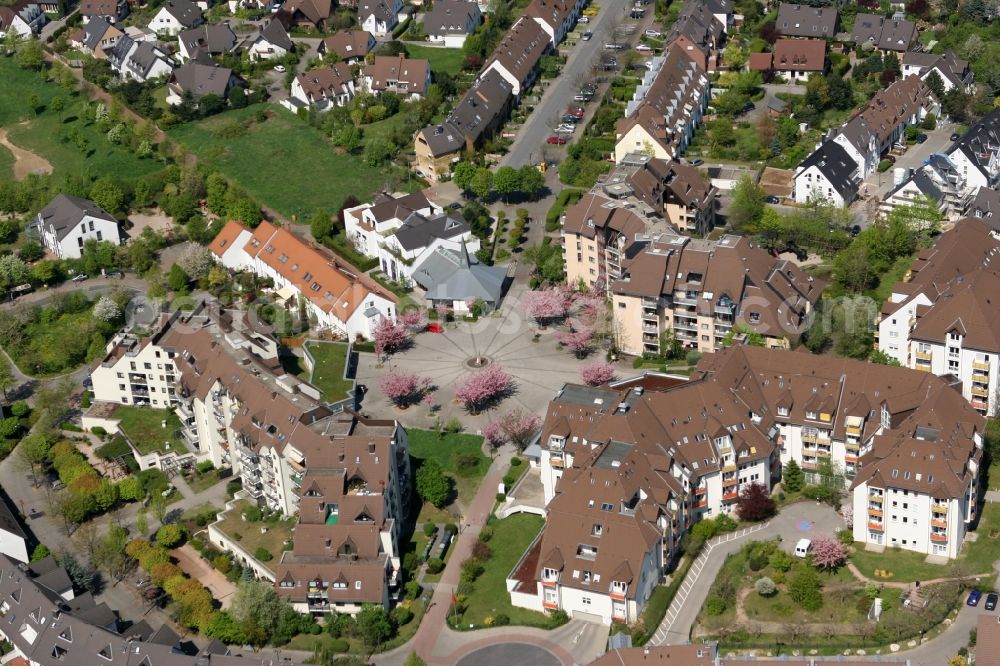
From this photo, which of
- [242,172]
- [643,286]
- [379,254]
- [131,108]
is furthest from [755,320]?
[131,108]

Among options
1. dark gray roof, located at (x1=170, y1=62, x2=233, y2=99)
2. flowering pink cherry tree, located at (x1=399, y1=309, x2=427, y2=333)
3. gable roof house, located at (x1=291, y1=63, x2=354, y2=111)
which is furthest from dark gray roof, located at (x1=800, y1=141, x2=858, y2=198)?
dark gray roof, located at (x1=170, y1=62, x2=233, y2=99)

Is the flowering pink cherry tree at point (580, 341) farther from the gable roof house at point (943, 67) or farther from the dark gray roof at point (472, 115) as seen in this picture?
the gable roof house at point (943, 67)

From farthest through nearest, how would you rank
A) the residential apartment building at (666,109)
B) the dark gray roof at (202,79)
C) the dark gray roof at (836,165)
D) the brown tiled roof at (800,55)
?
the dark gray roof at (202,79) < the brown tiled roof at (800,55) < the residential apartment building at (666,109) < the dark gray roof at (836,165)

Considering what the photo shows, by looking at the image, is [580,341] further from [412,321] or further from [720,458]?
[720,458]

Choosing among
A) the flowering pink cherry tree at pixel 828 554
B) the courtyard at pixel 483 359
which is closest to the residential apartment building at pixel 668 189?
the courtyard at pixel 483 359

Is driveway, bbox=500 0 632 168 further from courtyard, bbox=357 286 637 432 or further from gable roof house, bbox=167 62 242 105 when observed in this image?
gable roof house, bbox=167 62 242 105

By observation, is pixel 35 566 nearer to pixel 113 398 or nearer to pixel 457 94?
pixel 113 398
